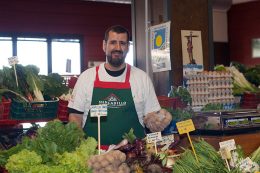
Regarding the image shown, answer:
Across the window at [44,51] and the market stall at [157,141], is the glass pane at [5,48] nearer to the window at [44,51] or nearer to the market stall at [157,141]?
the window at [44,51]

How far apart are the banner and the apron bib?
93 cm

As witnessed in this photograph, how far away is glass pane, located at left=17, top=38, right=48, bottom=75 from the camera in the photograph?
8742 millimetres

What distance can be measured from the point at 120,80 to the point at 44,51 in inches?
234

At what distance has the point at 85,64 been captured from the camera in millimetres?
9383

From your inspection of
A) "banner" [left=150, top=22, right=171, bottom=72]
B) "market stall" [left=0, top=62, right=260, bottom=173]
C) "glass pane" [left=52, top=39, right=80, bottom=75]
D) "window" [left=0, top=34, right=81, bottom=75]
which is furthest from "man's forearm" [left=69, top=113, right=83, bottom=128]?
"glass pane" [left=52, top=39, right=80, bottom=75]

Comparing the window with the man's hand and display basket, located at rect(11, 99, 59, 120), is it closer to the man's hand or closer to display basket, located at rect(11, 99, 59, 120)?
display basket, located at rect(11, 99, 59, 120)

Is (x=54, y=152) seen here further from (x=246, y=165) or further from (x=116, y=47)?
(x=116, y=47)

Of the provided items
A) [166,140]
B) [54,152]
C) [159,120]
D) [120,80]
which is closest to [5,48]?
[120,80]

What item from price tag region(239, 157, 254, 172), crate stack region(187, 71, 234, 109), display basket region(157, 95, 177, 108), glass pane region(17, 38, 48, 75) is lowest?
price tag region(239, 157, 254, 172)

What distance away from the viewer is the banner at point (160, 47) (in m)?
4.18

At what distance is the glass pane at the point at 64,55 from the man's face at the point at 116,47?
5.89m

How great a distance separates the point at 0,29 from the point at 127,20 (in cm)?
292

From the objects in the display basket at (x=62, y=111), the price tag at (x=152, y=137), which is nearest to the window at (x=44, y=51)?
the display basket at (x=62, y=111)

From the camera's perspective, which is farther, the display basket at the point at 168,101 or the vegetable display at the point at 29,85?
the vegetable display at the point at 29,85
